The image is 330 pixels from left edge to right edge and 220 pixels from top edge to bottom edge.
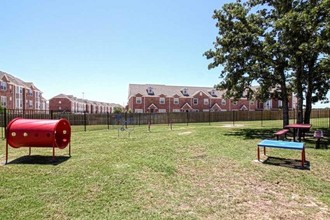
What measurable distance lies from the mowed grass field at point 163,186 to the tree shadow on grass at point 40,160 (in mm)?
29

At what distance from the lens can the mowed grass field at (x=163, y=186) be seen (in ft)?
15.8

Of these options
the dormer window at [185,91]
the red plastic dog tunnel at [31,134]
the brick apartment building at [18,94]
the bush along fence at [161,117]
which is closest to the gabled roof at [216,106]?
the dormer window at [185,91]

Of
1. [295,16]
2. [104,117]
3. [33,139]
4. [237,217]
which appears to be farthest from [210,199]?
[104,117]

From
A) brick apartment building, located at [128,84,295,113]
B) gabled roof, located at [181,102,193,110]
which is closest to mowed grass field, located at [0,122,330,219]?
brick apartment building, located at [128,84,295,113]

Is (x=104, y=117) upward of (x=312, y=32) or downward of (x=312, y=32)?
downward

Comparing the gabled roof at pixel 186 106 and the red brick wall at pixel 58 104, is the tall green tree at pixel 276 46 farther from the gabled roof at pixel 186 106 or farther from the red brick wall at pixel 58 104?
the red brick wall at pixel 58 104

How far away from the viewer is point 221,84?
62.4 ft

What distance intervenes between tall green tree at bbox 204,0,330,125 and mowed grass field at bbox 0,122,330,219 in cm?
754

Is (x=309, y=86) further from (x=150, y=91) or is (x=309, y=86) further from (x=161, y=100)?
(x=150, y=91)

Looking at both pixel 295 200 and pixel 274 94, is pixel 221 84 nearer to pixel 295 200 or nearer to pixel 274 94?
pixel 274 94

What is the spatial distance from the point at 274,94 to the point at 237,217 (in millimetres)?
17444

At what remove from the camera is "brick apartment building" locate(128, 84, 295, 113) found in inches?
2057

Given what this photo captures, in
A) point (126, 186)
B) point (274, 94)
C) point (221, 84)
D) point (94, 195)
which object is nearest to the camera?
point (94, 195)

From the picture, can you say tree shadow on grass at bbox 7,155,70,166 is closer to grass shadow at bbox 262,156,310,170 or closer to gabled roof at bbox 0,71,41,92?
grass shadow at bbox 262,156,310,170
